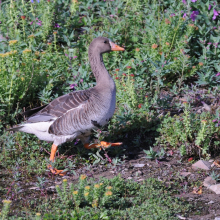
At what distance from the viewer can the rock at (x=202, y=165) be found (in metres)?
5.12

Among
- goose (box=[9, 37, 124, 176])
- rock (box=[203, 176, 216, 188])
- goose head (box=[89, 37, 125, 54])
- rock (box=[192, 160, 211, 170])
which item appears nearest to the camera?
rock (box=[203, 176, 216, 188])

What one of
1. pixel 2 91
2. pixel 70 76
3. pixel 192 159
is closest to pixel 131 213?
pixel 192 159

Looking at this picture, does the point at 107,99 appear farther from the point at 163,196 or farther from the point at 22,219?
the point at 22,219

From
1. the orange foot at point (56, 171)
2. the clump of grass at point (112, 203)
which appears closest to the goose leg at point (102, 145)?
the orange foot at point (56, 171)

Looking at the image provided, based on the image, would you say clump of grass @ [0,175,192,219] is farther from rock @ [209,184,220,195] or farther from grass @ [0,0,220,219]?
rock @ [209,184,220,195]

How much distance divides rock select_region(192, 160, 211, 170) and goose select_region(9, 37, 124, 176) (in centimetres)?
120

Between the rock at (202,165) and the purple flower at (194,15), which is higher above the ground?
the purple flower at (194,15)

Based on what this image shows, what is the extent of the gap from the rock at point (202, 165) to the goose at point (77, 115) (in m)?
1.20

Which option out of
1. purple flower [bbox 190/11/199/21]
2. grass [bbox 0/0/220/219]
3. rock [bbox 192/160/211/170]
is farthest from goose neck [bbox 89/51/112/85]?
purple flower [bbox 190/11/199/21]

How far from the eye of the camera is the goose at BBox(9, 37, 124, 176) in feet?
17.2

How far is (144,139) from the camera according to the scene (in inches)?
238

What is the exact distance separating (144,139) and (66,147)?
1.28 m

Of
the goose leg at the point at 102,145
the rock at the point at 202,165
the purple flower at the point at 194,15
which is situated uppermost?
the purple flower at the point at 194,15

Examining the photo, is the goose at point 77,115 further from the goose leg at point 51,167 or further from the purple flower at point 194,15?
the purple flower at point 194,15
